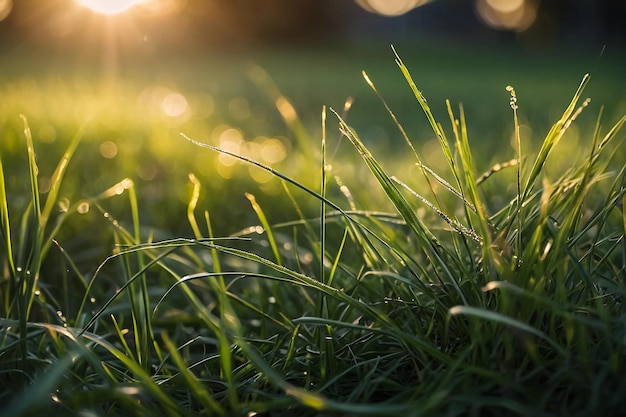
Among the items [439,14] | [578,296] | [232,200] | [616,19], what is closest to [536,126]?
[232,200]

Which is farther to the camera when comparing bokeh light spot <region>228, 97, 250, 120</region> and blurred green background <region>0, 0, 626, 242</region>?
bokeh light spot <region>228, 97, 250, 120</region>

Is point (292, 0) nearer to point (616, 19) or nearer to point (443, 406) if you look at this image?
point (616, 19)

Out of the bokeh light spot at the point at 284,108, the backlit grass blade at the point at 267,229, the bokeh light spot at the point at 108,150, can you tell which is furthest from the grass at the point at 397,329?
the bokeh light spot at the point at 108,150

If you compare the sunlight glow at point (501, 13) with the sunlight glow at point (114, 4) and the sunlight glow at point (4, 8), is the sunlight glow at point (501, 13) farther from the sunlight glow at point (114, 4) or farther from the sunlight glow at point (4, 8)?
the sunlight glow at point (4, 8)

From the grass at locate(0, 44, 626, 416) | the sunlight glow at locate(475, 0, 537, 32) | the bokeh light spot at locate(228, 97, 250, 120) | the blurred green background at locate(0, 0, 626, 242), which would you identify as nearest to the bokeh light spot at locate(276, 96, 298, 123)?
the blurred green background at locate(0, 0, 626, 242)

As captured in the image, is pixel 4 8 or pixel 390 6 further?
pixel 390 6

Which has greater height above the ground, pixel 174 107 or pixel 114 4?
pixel 114 4

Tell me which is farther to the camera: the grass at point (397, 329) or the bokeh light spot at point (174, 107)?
the bokeh light spot at point (174, 107)

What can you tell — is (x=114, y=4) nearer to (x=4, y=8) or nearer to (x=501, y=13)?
(x=4, y=8)

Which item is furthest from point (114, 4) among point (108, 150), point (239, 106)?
point (108, 150)

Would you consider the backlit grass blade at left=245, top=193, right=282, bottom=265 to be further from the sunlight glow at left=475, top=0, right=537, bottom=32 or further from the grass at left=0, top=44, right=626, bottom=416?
the sunlight glow at left=475, top=0, right=537, bottom=32

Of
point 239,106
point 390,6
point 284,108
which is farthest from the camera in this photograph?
point 390,6

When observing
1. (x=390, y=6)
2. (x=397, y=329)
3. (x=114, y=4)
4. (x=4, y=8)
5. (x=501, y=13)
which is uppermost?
(x=390, y=6)

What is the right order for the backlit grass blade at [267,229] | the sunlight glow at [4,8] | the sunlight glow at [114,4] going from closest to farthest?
the backlit grass blade at [267,229] → the sunlight glow at [4,8] → the sunlight glow at [114,4]
